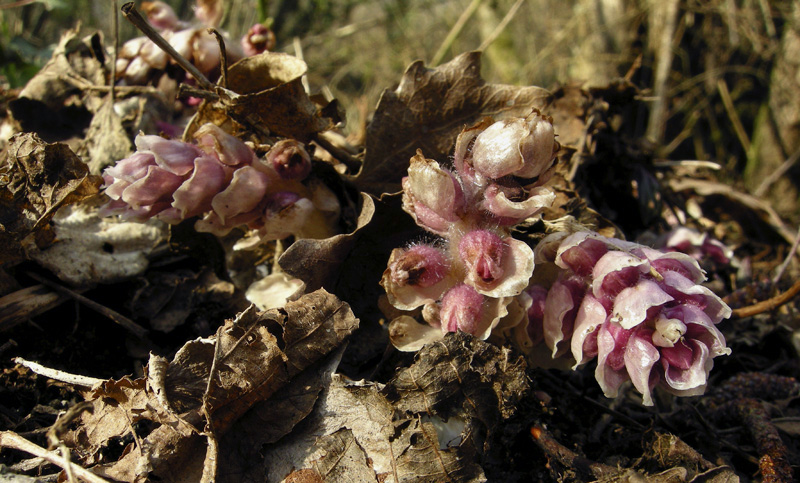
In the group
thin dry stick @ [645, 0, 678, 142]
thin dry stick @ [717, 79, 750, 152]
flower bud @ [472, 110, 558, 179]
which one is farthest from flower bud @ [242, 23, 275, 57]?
thin dry stick @ [717, 79, 750, 152]

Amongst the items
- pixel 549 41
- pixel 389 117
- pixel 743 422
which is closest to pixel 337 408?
pixel 389 117

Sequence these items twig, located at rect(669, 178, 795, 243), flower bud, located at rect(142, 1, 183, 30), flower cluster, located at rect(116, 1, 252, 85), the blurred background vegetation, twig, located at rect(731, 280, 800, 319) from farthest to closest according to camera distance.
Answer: the blurred background vegetation, twig, located at rect(669, 178, 795, 243), flower bud, located at rect(142, 1, 183, 30), flower cluster, located at rect(116, 1, 252, 85), twig, located at rect(731, 280, 800, 319)

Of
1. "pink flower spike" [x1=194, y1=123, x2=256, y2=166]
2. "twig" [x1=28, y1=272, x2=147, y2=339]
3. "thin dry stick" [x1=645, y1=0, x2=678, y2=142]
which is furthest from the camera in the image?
"thin dry stick" [x1=645, y1=0, x2=678, y2=142]

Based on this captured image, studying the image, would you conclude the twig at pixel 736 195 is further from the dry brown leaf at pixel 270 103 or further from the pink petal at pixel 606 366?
the dry brown leaf at pixel 270 103

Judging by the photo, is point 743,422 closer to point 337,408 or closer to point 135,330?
point 337,408

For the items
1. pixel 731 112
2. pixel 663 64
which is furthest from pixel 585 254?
pixel 731 112

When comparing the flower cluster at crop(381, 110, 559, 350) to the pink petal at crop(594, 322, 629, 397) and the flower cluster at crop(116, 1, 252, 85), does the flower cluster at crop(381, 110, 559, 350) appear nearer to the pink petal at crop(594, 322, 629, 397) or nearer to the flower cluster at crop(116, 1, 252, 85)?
the pink petal at crop(594, 322, 629, 397)
